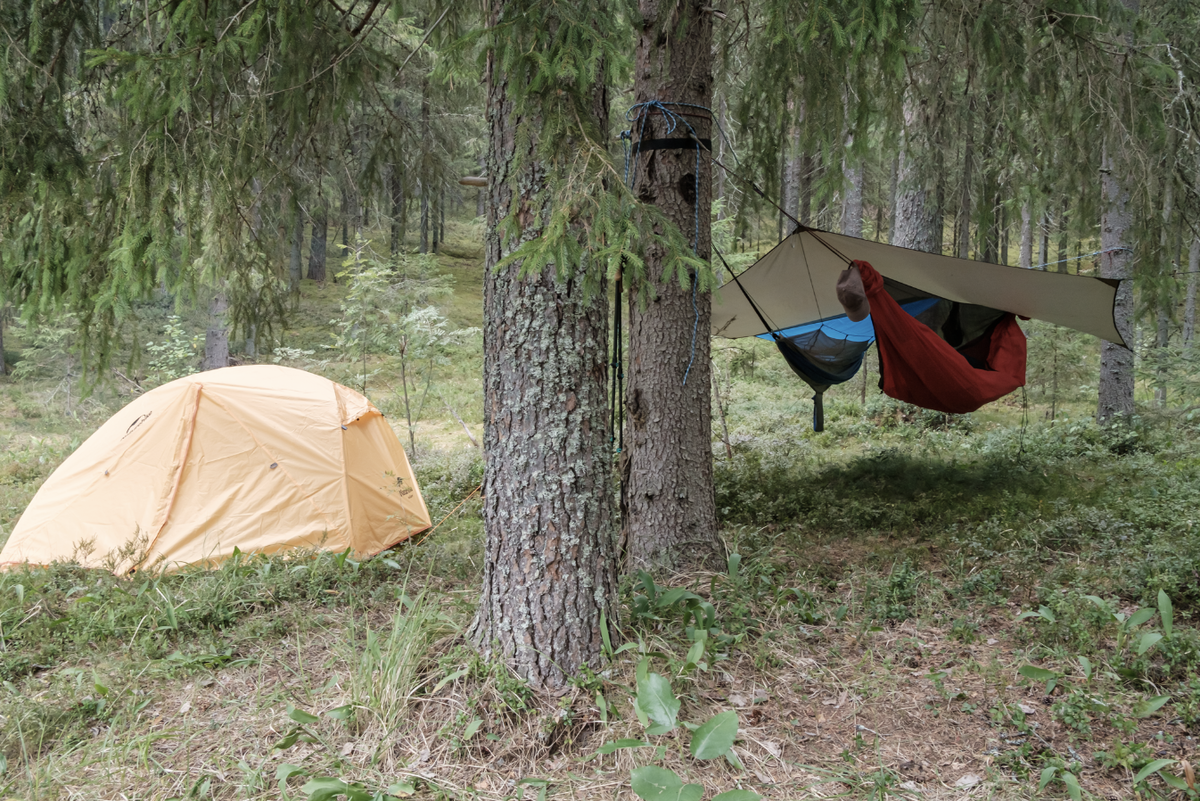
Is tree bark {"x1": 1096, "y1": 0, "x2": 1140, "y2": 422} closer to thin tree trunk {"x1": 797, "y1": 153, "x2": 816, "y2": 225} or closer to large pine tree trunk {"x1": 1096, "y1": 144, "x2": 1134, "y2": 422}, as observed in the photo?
large pine tree trunk {"x1": 1096, "y1": 144, "x2": 1134, "y2": 422}

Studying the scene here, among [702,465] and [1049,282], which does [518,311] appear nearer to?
[702,465]

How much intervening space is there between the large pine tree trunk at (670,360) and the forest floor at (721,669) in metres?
0.25

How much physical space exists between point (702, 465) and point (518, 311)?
1395 mm

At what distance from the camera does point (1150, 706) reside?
212 cm

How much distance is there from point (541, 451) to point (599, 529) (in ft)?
1.04

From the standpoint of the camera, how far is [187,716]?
2.39 meters

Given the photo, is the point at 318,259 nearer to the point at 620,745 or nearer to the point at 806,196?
the point at 806,196

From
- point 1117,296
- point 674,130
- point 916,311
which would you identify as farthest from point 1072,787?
point 1117,296

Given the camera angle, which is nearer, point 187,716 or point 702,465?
point 187,716

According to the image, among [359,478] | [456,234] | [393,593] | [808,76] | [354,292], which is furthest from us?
[456,234]

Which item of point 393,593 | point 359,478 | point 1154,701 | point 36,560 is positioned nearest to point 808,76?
point 1154,701

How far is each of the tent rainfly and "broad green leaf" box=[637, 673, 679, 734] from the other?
2132 mm

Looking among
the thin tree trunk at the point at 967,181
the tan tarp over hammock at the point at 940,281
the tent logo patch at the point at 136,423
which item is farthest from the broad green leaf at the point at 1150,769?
the tent logo patch at the point at 136,423

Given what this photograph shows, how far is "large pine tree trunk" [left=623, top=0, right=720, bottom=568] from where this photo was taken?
10.4ft
